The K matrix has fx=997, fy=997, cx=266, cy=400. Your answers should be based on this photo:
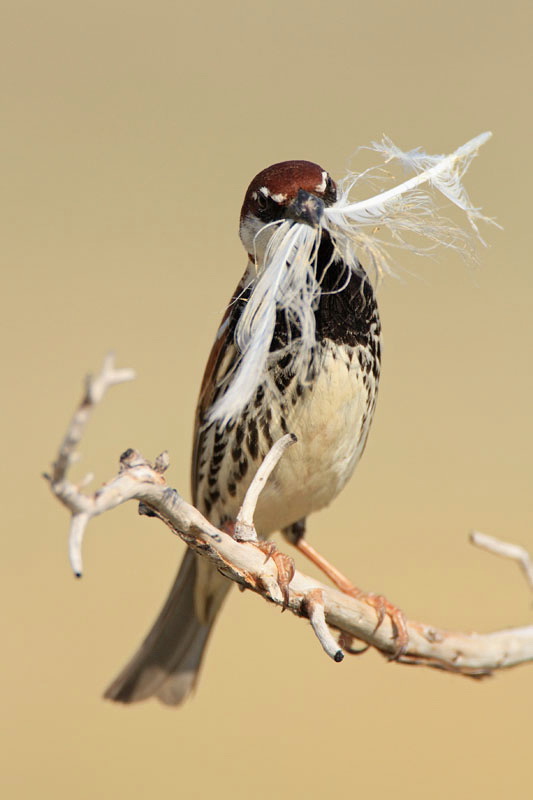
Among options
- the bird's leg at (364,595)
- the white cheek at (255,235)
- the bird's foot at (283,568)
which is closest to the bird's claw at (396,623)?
the bird's leg at (364,595)

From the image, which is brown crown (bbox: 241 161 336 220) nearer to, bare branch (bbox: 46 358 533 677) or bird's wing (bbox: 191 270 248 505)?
bird's wing (bbox: 191 270 248 505)

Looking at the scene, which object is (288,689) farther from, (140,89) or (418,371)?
(140,89)

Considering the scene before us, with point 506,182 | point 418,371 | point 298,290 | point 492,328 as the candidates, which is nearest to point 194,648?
point 298,290

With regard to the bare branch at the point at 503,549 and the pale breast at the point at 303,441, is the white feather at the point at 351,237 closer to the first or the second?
the pale breast at the point at 303,441

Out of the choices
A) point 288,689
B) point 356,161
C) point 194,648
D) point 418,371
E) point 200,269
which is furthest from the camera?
point 200,269

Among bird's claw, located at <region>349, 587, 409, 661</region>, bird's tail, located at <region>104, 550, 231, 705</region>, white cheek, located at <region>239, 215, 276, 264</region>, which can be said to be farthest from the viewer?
bird's tail, located at <region>104, 550, 231, 705</region>

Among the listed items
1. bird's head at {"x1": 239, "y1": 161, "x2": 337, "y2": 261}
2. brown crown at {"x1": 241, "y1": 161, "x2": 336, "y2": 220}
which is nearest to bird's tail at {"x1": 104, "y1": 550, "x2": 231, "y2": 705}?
bird's head at {"x1": 239, "y1": 161, "x2": 337, "y2": 261}

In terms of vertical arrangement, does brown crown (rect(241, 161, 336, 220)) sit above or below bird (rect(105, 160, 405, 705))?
above

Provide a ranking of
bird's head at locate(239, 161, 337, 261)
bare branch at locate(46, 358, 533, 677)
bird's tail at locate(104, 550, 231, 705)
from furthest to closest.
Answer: bird's tail at locate(104, 550, 231, 705)
bird's head at locate(239, 161, 337, 261)
bare branch at locate(46, 358, 533, 677)
